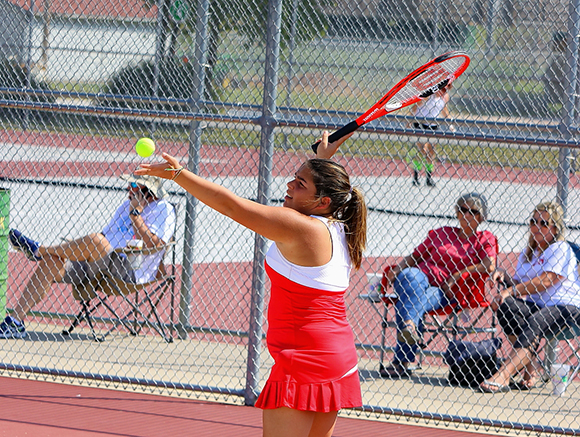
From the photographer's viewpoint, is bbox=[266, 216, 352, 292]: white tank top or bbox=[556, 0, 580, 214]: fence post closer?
bbox=[266, 216, 352, 292]: white tank top

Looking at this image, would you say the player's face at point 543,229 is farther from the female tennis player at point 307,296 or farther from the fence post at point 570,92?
the female tennis player at point 307,296

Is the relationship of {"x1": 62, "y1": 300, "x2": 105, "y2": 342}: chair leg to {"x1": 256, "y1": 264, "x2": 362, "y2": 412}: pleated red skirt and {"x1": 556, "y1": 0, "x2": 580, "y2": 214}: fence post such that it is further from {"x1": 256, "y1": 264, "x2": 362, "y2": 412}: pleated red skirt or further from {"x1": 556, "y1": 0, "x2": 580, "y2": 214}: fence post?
{"x1": 556, "y1": 0, "x2": 580, "y2": 214}: fence post

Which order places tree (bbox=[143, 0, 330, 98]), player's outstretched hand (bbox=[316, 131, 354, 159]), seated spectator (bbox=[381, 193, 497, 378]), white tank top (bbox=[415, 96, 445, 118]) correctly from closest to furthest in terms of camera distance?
player's outstretched hand (bbox=[316, 131, 354, 159]) < seated spectator (bbox=[381, 193, 497, 378]) < tree (bbox=[143, 0, 330, 98]) < white tank top (bbox=[415, 96, 445, 118])

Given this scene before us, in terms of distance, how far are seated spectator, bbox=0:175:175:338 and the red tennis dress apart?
2862 millimetres

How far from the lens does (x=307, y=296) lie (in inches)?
106

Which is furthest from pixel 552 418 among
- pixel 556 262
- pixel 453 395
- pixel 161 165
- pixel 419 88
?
pixel 161 165

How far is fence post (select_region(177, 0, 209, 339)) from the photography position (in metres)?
5.25

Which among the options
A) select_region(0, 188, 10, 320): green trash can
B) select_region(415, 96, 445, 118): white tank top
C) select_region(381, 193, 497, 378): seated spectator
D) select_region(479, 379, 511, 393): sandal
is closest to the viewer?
select_region(479, 379, 511, 393): sandal

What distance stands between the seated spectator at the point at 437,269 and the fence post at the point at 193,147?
1.48 meters

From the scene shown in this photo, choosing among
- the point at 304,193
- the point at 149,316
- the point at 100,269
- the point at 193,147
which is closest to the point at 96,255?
the point at 100,269

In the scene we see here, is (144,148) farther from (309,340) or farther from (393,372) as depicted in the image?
(393,372)

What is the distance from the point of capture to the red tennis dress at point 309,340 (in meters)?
2.66

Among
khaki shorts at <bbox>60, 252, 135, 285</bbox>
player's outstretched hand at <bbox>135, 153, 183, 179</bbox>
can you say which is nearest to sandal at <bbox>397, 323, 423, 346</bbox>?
khaki shorts at <bbox>60, 252, 135, 285</bbox>

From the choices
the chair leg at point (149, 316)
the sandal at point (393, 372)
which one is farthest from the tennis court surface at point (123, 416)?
the chair leg at point (149, 316)
